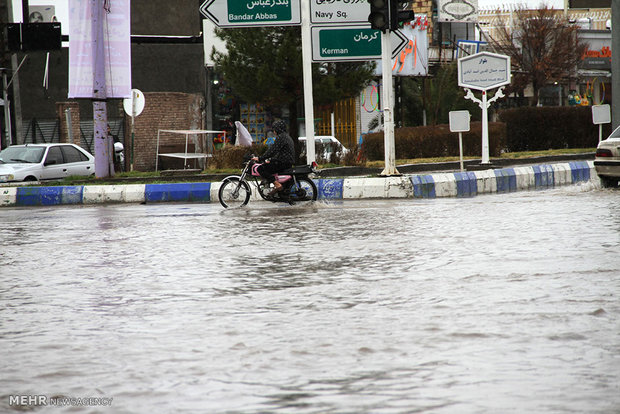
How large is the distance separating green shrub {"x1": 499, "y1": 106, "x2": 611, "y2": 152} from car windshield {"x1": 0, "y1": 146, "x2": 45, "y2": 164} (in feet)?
61.6

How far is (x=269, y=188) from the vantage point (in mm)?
16484

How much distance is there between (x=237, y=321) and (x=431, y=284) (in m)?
1.77

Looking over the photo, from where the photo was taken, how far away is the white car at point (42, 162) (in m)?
22.5

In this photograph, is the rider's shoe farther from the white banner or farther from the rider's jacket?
the white banner

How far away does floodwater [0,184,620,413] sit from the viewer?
4.00 m

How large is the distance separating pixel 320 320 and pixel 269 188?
11.0 meters

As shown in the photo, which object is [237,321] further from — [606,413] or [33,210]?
[33,210]

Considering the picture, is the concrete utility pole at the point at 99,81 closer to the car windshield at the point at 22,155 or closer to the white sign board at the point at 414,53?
the car windshield at the point at 22,155

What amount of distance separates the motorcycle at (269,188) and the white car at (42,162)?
8270 millimetres

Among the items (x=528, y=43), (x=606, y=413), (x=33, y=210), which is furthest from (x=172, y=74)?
(x=606, y=413)

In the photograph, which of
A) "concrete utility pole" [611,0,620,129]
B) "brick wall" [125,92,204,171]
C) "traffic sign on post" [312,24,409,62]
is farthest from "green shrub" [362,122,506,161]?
"brick wall" [125,92,204,171]

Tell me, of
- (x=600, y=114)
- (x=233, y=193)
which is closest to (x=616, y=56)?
(x=600, y=114)

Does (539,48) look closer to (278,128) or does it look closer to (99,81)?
(99,81)

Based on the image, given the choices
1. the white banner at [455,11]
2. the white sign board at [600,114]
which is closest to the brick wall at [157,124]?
the white banner at [455,11]
